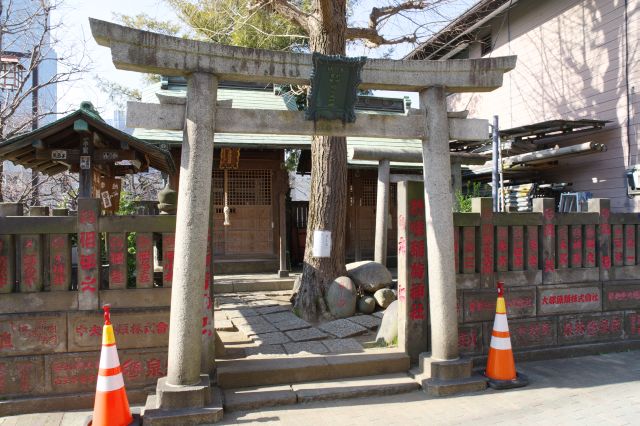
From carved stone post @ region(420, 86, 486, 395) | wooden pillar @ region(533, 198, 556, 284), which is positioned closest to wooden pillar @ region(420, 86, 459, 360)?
carved stone post @ region(420, 86, 486, 395)

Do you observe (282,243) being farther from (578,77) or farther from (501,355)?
(578,77)

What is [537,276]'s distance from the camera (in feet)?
20.5

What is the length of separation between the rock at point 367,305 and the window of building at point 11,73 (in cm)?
1046

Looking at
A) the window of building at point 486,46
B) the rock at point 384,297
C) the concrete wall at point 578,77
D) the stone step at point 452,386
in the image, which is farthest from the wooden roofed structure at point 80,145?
the window of building at point 486,46

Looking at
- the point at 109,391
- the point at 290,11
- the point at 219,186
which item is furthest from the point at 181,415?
the point at 219,186

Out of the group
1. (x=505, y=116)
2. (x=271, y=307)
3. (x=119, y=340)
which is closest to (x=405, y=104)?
(x=505, y=116)

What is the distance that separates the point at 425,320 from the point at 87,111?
19.2 feet

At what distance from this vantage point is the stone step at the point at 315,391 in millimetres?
4785

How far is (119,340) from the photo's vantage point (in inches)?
190

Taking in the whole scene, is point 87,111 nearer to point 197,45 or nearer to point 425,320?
point 197,45

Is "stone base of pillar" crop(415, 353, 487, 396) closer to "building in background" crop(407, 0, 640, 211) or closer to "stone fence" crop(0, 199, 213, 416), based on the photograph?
"stone fence" crop(0, 199, 213, 416)

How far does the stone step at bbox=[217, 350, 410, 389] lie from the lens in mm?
5152

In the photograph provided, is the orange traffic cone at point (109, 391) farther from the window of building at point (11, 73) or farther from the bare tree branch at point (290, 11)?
the window of building at point (11, 73)

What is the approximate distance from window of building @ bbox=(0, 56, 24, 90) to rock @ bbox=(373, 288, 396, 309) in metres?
10.6
